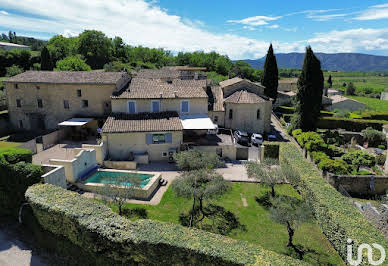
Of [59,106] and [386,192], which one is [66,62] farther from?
[386,192]

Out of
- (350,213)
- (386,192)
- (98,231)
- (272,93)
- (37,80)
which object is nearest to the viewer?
(98,231)

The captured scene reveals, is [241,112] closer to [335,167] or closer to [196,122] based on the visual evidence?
[196,122]

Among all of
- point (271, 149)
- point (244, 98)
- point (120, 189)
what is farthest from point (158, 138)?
point (244, 98)

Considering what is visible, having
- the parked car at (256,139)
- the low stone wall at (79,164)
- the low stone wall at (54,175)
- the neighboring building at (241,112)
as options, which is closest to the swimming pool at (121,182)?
the low stone wall at (79,164)

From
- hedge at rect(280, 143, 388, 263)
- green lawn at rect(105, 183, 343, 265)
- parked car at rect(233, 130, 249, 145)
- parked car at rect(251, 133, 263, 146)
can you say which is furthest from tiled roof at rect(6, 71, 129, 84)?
hedge at rect(280, 143, 388, 263)

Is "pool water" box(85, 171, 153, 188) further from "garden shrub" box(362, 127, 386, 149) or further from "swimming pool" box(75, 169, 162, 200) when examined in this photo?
"garden shrub" box(362, 127, 386, 149)

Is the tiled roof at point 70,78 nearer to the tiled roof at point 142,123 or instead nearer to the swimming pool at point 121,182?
the tiled roof at point 142,123

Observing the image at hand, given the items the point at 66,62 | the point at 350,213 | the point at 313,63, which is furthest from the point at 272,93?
the point at 66,62
